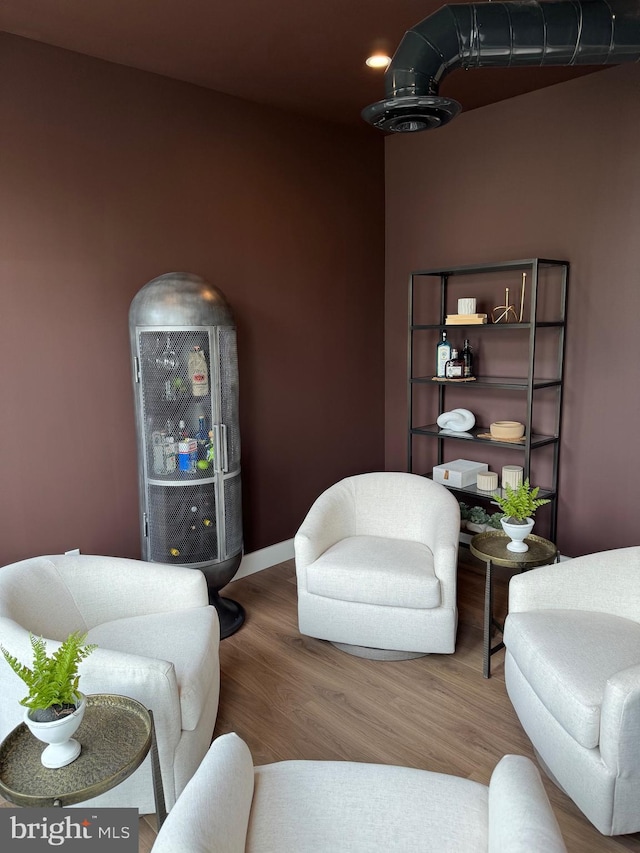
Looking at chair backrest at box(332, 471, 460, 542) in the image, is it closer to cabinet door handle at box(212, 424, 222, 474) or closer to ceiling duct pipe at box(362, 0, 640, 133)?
cabinet door handle at box(212, 424, 222, 474)

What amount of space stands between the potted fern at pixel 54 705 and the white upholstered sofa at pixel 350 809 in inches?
14.2

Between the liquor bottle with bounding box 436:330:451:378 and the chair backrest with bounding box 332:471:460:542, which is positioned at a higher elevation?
the liquor bottle with bounding box 436:330:451:378

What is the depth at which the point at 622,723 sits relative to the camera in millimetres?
1774

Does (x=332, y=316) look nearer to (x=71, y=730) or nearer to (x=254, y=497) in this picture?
(x=254, y=497)

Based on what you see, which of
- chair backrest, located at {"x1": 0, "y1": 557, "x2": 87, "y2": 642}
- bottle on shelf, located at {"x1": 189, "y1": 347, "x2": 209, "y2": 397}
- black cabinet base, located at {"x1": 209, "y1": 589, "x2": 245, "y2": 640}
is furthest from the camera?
black cabinet base, located at {"x1": 209, "y1": 589, "x2": 245, "y2": 640}

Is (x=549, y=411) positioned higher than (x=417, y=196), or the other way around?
(x=417, y=196)

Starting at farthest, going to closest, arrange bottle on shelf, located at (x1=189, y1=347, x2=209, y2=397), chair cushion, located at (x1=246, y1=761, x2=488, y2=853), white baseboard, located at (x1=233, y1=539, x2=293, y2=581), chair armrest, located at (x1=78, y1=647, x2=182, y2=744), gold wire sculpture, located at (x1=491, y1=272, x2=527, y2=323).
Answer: white baseboard, located at (x1=233, y1=539, x2=293, y2=581)
gold wire sculpture, located at (x1=491, y1=272, x2=527, y2=323)
bottle on shelf, located at (x1=189, y1=347, x2=209, y2=397)
chair armrest, located at (x1=78, y1=647, x2=182, y2=744)
chair cushion, located at (x1=246, y1=761, x2=488, y2=853)

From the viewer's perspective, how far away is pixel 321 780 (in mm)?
1578

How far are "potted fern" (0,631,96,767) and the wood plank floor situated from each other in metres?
0.62

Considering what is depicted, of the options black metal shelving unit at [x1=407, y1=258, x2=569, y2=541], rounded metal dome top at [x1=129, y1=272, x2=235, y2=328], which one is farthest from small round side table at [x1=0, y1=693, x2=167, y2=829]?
black metal shelving unit at [x1=407, y1=258, x2=569, y2=541]

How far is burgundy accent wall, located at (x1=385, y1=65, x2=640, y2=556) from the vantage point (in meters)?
3.35

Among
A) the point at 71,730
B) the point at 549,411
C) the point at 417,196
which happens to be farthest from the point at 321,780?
the point at 417,196

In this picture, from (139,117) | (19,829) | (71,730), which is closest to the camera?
(71,730)

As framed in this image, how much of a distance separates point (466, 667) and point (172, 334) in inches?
83.0
